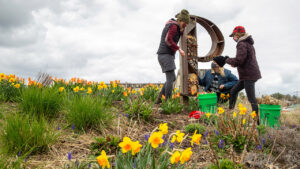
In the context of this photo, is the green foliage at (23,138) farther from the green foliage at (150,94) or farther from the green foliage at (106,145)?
the green foliage at (150,94)

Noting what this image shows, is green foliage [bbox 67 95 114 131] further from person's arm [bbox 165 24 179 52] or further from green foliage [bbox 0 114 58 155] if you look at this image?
person's arm [bbox 165 24 179 52]

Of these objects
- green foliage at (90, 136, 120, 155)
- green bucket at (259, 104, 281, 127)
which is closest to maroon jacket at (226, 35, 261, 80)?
green bucket at (259, 104, 281, 127)

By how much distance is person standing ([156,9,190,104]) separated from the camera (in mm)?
4754

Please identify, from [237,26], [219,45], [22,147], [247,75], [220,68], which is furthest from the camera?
[219,45]

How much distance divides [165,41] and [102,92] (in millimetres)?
1897

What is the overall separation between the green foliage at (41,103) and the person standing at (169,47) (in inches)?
92.0

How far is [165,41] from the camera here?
4.82 metres

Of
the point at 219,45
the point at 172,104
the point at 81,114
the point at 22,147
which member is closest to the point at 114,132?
the point at 81,114

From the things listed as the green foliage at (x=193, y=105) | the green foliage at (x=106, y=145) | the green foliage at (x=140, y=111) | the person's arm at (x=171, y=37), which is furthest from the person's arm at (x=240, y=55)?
the green foliage at (x=106, y=145)

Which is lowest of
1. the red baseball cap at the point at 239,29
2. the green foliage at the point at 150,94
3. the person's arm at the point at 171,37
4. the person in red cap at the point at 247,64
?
the green foliage at the point at 150,94

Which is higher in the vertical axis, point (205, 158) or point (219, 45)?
point (219, 45)

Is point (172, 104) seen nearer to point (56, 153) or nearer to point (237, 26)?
point (237, 26)

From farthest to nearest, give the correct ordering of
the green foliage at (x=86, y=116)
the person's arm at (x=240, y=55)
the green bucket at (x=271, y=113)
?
the green bucket at (x=271, y=113) → the person's arm at (x=240, y=55) → the green foliage at (x=86, y=116)

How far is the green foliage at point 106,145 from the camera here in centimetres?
232
